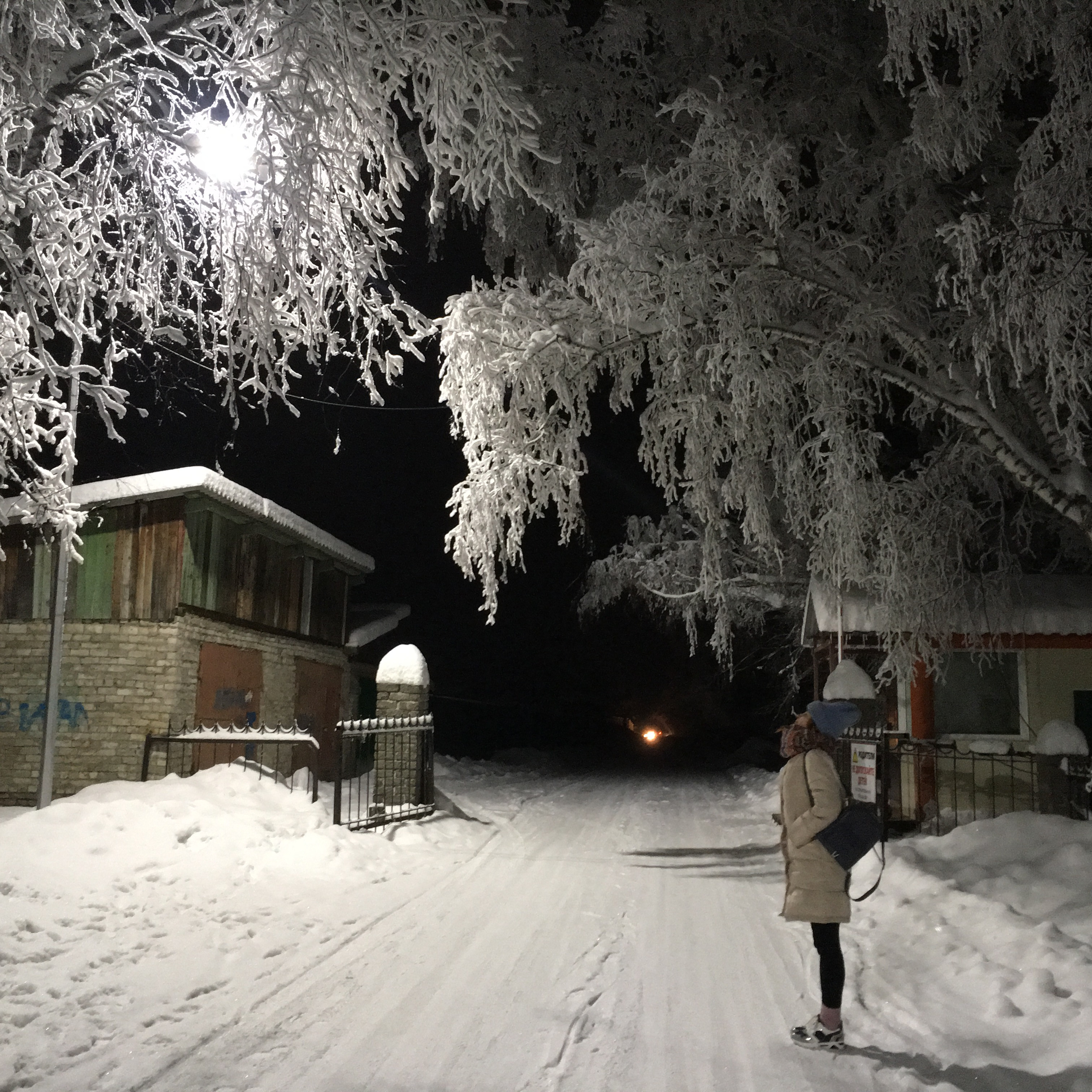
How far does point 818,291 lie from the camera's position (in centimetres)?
946

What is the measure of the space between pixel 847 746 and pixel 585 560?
25.8 m

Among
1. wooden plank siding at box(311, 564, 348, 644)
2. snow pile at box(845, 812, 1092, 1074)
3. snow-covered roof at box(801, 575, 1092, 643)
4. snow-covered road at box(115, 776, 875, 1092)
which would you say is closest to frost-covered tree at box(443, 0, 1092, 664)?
snow-covered roof at box(801, 575, 1092, 643)

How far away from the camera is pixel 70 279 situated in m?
6.31

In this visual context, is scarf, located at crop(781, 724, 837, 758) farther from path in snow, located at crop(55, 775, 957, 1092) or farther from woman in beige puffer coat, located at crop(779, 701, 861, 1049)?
path in snow, located at crop(55, 775, 957, 1092)

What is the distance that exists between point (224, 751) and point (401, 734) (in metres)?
4.35

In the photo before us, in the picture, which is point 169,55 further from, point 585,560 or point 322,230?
point 585,560

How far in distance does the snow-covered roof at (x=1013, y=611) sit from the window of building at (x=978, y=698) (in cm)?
86

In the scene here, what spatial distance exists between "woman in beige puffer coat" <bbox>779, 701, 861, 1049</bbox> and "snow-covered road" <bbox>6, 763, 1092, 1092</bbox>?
0.22 m

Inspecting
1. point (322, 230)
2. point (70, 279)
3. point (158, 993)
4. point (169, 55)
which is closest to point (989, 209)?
point (322, 230)

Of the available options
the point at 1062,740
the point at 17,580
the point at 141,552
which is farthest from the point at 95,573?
the point at 1062,740

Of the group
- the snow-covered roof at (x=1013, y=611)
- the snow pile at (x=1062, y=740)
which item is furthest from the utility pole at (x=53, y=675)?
the snow pile at (x=1062, y=740)

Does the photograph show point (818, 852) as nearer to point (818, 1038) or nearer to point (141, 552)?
point (818, 1038)

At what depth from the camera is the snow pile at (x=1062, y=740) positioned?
10031mm

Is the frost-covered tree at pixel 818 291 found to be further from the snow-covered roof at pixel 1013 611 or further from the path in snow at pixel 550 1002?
the path in snow at pixel 550 1002
